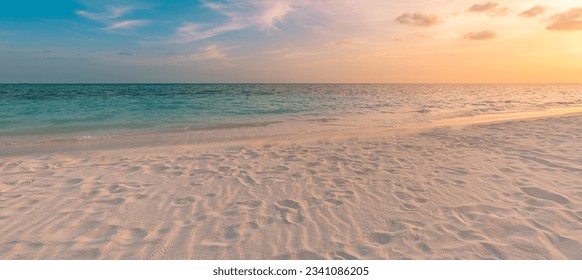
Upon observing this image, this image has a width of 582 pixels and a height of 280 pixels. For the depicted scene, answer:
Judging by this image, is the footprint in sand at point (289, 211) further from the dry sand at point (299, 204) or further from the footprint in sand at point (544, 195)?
the footprint in sand at point (544, 195)

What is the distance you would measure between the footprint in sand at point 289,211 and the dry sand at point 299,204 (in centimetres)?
1

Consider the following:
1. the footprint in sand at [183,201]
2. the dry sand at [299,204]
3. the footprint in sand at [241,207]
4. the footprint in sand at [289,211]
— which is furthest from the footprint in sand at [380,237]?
the footprint in sand at [183,201]

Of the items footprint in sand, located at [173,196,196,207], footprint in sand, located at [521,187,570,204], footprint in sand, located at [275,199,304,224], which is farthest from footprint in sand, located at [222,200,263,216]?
footprint in sand, located at [521,187,570,204]

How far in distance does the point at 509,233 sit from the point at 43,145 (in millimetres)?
12128

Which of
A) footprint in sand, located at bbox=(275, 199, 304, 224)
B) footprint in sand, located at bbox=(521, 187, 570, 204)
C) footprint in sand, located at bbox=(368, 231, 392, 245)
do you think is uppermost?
footprint in sand, located at bbox=(521, 187, 570, 204)

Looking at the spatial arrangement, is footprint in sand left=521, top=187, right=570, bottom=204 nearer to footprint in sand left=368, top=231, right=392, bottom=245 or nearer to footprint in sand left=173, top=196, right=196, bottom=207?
footprint in sand left=368, top=231, right=392, bottom=245

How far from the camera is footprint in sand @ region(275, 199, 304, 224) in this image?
409cm

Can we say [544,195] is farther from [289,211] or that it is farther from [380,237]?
[289,211]

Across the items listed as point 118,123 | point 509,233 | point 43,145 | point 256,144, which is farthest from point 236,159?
point 118,123

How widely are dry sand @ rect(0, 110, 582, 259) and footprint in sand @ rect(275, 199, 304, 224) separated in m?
0.01

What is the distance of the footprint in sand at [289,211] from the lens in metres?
4.09
